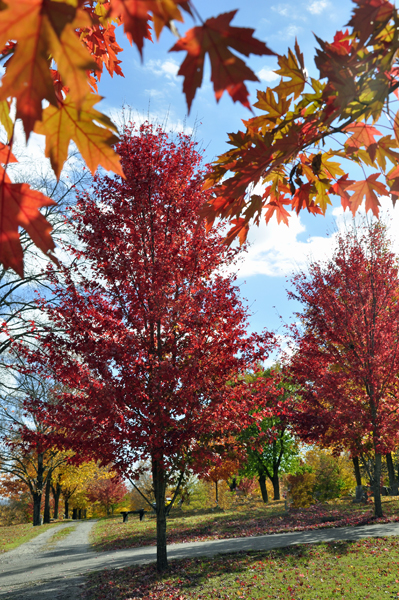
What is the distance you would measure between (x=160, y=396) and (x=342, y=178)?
5295mm

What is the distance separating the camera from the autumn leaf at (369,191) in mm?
2316

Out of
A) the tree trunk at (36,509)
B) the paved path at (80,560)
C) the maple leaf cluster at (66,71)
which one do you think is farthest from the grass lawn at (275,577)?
the tree trunk at (36,509)

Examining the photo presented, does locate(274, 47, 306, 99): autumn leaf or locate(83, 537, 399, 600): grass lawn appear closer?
locate(274, 47, 306, 99): autumn leaf

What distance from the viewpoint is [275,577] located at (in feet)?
24.9

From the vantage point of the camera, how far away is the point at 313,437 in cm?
1195

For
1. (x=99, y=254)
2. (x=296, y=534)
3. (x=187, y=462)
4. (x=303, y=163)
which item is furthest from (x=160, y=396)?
(x=296, y=534)

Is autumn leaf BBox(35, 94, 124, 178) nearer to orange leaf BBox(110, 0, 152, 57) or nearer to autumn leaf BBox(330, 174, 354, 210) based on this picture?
orange leaf BBox(110, 0, 152, 57)

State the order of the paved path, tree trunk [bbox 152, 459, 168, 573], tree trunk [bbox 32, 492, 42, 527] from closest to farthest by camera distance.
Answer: tree trunk [bbox 152, 459, 168, 573] → the paved path → tree trunk [bbox 32, 492, 42, 527]

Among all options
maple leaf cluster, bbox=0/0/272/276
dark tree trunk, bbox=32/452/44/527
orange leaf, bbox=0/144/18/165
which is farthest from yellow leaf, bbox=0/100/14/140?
dark tree trunk, bbox=32/452/44/527

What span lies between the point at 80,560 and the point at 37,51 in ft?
51.2

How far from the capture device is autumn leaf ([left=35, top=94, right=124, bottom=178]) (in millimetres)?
1206

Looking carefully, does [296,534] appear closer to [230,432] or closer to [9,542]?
[230,432]

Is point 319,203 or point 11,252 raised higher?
point 319,203

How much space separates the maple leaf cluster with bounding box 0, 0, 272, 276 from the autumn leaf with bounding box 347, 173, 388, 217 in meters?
1.56
